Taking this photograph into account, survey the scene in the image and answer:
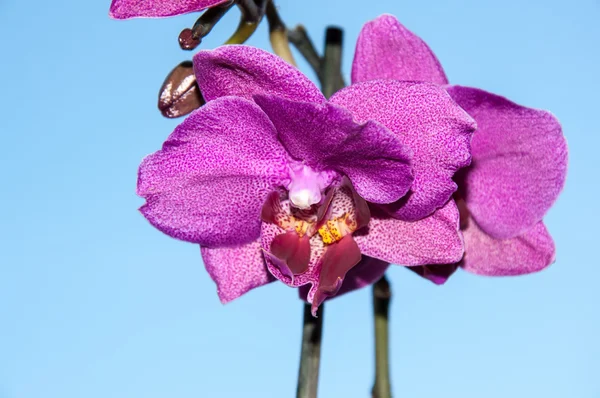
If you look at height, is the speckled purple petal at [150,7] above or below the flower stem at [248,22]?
above

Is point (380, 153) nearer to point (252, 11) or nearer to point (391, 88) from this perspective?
point (391, 88)

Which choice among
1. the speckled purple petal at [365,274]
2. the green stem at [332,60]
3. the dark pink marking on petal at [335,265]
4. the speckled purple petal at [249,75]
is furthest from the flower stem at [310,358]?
the green stem at [332,60]

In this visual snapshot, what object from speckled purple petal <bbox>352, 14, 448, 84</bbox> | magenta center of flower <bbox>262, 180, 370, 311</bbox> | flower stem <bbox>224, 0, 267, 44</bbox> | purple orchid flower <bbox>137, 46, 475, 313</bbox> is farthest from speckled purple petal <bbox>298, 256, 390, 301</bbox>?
flower stem <bbox>224, 0, 267, 44</bbox>

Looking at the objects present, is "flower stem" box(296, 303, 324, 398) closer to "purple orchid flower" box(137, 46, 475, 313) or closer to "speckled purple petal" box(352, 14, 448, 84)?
"purple orchid flower" box(137, 46, 475, 313)

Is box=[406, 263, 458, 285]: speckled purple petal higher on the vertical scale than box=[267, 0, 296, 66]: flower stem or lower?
lower

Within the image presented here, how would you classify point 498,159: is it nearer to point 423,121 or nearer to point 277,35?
point 423,121

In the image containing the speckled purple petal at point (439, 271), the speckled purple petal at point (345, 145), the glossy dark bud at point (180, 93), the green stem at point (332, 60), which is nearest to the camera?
the speckled purple petal at point (345, 145)

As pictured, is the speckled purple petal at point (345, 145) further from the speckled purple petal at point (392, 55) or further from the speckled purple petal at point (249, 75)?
the speckled purple petal at point (392, 55)
